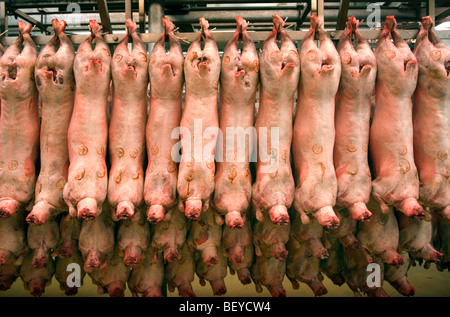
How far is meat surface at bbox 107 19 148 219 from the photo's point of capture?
6.07 ft

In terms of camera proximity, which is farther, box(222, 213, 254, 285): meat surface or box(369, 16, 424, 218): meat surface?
box(222, 213, 254, 285): meat surface

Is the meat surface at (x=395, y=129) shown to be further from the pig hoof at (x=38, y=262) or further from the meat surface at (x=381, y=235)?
the pig hoof at (x=38, y=262)

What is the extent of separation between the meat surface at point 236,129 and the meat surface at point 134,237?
1.52ft

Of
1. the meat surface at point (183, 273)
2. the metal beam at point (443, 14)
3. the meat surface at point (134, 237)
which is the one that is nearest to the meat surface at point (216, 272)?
the meat surface at point (183, 273)

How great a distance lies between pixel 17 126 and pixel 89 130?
397mm

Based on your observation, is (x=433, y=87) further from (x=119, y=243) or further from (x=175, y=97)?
(x=119, y=243)

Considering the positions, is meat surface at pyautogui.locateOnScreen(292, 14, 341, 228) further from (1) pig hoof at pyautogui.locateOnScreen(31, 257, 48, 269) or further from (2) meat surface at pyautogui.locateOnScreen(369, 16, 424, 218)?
(1) pig hoof at pyautogui.locateOnScreen(31, 257, 48, 269)

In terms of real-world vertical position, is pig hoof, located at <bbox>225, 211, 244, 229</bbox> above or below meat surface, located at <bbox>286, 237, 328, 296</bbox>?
above

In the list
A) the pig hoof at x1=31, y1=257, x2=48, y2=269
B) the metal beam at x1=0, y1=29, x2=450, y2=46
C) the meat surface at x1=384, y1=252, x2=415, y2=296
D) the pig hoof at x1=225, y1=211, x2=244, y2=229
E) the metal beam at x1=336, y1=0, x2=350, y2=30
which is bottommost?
the meat surface at x1=384, y1=252, x2=415, y2=296

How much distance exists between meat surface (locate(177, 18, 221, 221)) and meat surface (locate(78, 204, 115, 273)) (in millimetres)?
486

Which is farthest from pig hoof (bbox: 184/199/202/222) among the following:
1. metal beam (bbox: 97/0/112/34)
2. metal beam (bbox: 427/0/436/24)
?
metal beam (bbox: 427/0/436/24)

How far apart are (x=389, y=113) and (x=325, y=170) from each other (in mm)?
456

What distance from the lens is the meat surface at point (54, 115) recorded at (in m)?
1.86

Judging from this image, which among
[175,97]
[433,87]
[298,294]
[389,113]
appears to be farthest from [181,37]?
[298,294]
